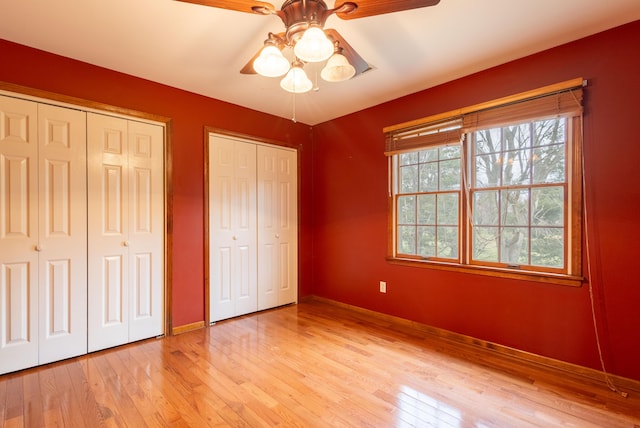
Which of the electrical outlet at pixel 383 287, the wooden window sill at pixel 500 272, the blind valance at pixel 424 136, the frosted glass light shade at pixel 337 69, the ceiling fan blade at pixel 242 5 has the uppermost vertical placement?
the ceiling fan blade at pixel 242 5

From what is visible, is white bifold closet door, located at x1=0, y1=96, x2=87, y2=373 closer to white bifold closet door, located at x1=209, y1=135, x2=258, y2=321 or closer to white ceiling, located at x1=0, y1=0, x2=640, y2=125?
white ceiling, located at x1=0, y1=0, x2=640, y2=125

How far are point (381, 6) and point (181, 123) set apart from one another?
2441mm

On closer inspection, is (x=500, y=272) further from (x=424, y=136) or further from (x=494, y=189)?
(x=424, y=136)

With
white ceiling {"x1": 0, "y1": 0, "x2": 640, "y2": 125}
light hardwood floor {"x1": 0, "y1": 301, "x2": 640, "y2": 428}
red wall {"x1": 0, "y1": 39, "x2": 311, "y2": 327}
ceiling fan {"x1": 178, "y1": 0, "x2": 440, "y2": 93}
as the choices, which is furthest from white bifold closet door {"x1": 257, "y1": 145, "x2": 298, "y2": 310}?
ceiling fan {"x1": 178, "y1": 0, "x2": 440, "y2": 93}

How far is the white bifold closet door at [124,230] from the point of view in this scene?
269 centimetres

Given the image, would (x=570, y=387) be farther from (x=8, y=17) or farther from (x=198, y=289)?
(x=8, y=17)

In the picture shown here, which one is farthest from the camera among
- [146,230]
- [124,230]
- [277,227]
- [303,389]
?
[277,227]

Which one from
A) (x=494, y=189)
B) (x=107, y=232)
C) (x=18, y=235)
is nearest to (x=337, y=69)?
(x=494, y=189)

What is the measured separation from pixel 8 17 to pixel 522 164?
3.91 m

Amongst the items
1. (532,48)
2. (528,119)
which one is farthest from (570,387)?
(532,48)

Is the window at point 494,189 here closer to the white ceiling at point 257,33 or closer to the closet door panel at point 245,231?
the white ceiling at point 257,33

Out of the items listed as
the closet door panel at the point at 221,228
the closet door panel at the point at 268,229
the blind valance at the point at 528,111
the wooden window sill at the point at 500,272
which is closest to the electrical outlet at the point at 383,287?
the wooden window sill at the point at 500,272

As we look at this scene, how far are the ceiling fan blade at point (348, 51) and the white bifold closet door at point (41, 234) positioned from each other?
230 centimetres

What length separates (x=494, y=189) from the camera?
8.96 ft
